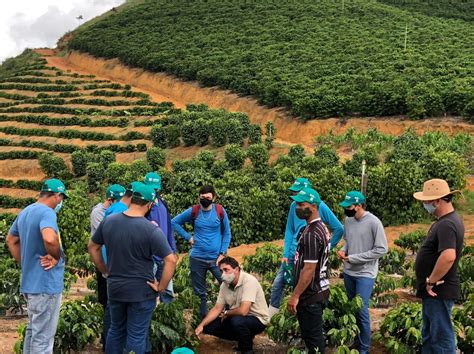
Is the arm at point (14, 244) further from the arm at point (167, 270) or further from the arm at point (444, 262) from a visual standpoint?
the arm at point (444, 262)

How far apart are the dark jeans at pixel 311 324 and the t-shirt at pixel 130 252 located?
4.56 feet

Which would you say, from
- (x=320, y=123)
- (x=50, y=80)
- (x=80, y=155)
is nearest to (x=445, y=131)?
(x=320, y=123)

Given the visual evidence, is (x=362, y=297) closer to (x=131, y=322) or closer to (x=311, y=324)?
(x=311, y=324)

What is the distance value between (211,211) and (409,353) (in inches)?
112

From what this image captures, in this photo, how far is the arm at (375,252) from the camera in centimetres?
619

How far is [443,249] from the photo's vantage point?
5168 mm

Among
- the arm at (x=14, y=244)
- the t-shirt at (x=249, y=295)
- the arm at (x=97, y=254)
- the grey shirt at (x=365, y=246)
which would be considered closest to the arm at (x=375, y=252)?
the grey shirt at (x=365, y=246)

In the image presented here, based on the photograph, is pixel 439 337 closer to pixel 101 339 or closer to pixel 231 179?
pixel 101 339

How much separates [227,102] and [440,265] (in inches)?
1442

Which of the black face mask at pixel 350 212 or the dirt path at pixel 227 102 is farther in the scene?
the dirt path at pixel 227 102

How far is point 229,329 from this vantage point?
6.37 m

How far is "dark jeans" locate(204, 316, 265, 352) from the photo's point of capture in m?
6.24

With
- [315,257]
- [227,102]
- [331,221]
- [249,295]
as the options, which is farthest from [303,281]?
[227,102]

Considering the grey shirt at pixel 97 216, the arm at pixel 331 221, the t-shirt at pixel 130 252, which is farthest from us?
the grey shirt at pixel 97 216
